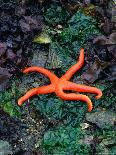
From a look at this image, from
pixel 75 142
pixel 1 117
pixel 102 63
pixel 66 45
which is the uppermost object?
pixel 66 45

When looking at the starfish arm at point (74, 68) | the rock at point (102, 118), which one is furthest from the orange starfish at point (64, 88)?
the rock at point (102, 118)

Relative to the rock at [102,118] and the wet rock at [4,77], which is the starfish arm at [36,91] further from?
the rock at [102,118]

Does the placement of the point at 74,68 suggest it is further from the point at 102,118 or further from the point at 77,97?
the point at 102,118

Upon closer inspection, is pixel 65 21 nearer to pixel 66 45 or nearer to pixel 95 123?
pixel 66 45

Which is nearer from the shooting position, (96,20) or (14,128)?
(14,128)

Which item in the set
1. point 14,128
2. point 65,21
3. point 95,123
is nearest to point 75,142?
point 95,123

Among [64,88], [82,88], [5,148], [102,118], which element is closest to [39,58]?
[64,88]
